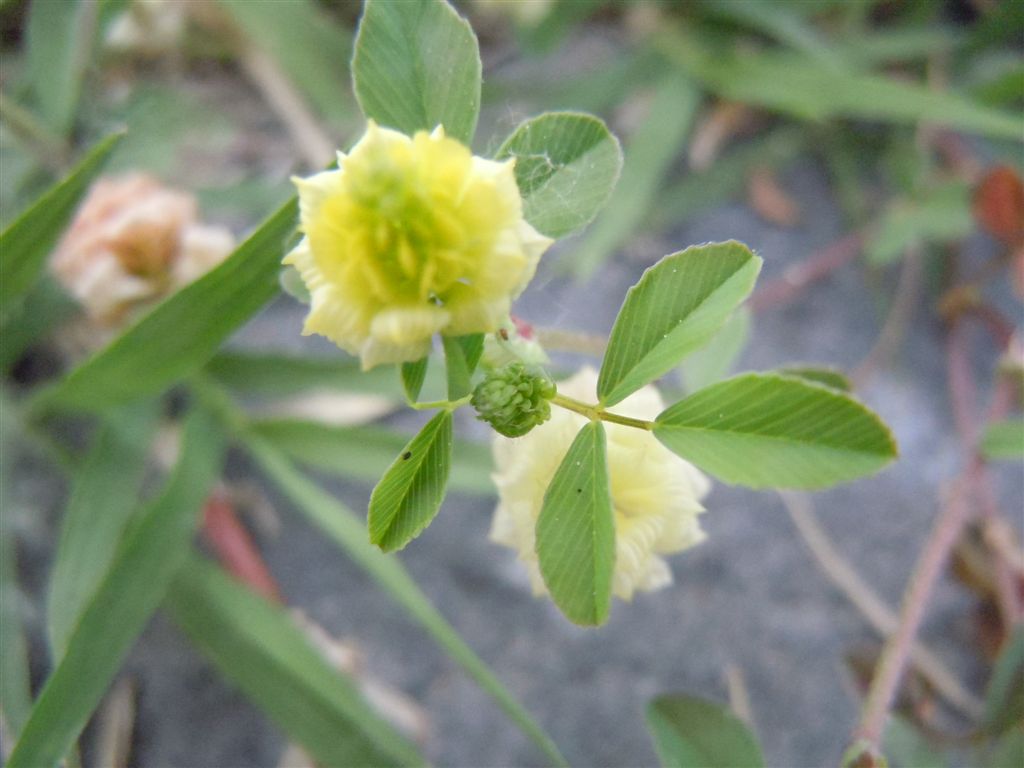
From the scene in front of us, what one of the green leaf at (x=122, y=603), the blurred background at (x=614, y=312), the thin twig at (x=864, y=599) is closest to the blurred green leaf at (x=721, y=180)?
the blurred background at (x=614, y=312)

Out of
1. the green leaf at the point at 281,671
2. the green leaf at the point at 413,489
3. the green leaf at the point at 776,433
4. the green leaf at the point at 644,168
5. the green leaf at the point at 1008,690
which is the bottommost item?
the green leaf at the point at 281,671

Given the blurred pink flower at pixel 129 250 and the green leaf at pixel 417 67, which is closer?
the green leaf at pixel 417 67

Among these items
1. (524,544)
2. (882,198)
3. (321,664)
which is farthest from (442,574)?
(882,198)

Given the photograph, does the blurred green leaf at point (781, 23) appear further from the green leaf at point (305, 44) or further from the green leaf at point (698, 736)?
the green leaf at point (698, 736)

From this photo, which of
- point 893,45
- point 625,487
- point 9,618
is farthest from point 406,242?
point 893,45

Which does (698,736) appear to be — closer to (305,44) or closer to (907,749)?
(907,749)

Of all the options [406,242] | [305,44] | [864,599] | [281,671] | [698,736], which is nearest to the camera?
[406,242]
